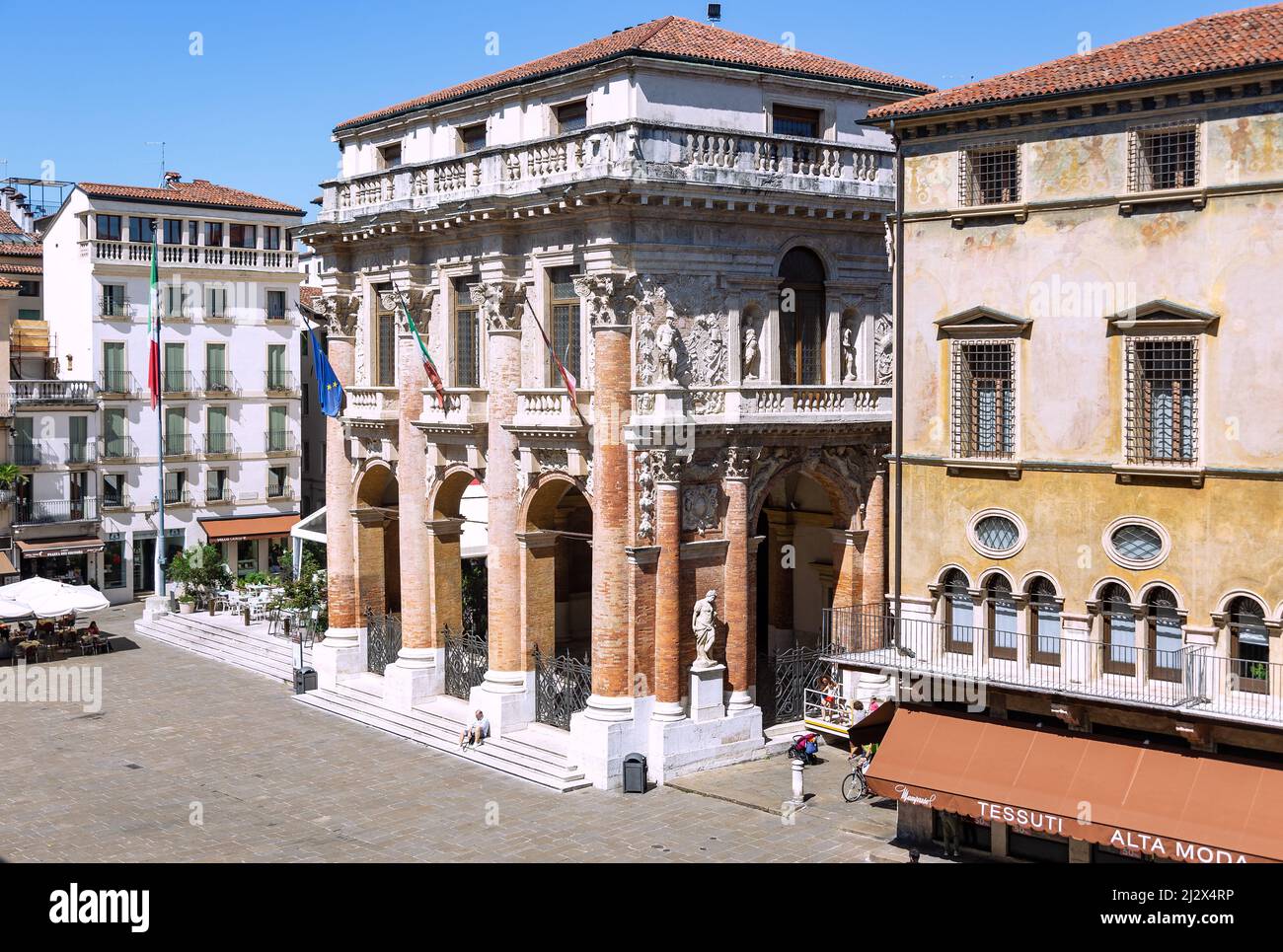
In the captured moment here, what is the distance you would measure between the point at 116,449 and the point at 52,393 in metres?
3.43

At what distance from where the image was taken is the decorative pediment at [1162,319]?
2177 cm

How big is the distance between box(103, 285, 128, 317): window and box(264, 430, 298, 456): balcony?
7726mm

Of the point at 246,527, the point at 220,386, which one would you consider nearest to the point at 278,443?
the point at 220,386

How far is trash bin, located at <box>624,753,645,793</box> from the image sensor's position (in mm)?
31016

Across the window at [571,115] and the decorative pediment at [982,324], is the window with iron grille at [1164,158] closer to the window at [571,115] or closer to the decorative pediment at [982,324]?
the decorative pediment at [982,324]

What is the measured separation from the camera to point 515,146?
112ft

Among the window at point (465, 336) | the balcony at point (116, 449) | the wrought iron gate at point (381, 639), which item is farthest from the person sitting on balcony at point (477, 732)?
the balcony at point (116, 449)

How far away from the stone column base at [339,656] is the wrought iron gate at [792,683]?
12.3 m

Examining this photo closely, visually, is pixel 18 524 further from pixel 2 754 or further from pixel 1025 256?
pixel 1025 256

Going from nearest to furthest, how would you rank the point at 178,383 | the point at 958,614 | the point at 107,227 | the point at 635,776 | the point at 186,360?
the point at 958,614 → the point at 635,776 → the point at 107,227 → the point at 178,383 → the point at 186,360

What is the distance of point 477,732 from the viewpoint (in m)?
34.3

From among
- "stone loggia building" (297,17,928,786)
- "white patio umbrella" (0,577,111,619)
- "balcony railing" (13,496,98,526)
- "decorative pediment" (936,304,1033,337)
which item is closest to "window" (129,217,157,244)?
"balcony railing" (13,496,98,526)

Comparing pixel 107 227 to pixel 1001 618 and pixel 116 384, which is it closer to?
pixel 116 384
